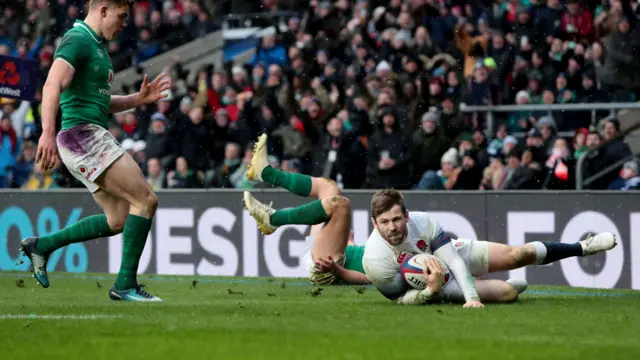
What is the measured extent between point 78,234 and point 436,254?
9.61ft

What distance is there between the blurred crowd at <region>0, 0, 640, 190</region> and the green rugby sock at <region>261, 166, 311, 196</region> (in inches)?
158

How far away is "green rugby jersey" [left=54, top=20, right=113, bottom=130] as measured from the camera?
9070 mm

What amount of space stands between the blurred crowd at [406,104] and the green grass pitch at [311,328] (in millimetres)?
5236

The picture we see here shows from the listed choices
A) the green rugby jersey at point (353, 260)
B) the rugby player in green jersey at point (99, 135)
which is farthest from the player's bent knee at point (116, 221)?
the green rugby jersey at point (353, 260)

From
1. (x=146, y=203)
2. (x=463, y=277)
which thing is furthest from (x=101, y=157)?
(x=463, y=277)

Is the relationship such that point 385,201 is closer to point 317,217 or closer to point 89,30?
point 89,30

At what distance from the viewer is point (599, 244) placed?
32.9ft

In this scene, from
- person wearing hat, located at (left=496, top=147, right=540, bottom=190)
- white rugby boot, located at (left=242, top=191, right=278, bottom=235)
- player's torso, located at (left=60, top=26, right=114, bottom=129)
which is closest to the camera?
player's torso, located at (left=60, top=26, right=114, bottom=129)

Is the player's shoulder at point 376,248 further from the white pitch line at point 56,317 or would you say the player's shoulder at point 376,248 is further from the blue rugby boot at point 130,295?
the white pitch line at point 56,317

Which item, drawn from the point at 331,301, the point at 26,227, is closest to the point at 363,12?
the point at 26,227

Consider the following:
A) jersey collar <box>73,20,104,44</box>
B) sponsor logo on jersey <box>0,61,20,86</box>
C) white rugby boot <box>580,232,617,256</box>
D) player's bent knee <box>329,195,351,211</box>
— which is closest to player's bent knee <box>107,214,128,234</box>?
jersey collar <box>73,20,104,44</box>

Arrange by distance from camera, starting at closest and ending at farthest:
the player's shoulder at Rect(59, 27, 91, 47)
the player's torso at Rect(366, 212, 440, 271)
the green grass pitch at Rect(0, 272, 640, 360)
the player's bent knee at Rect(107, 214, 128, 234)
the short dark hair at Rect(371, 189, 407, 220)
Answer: the green grass pitch at Rect(0, 272, 640, 360), the short dark hair at Rect(371, 189, 407, 220), the player's shoulder at Rect(59, 27, 91, 47), the player's torso at Rect(366, 212, 440, 271), the player's bent knee at Rect(107, 214, 128, 234)

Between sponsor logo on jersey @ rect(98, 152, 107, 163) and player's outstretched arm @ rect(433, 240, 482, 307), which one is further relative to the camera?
sponsor logo on jersey @ rect(98, 152, 107, 163)

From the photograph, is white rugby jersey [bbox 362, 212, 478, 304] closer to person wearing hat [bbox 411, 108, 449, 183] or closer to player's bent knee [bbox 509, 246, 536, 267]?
player's bent knee [bbox 509, 246, 536, 267]
